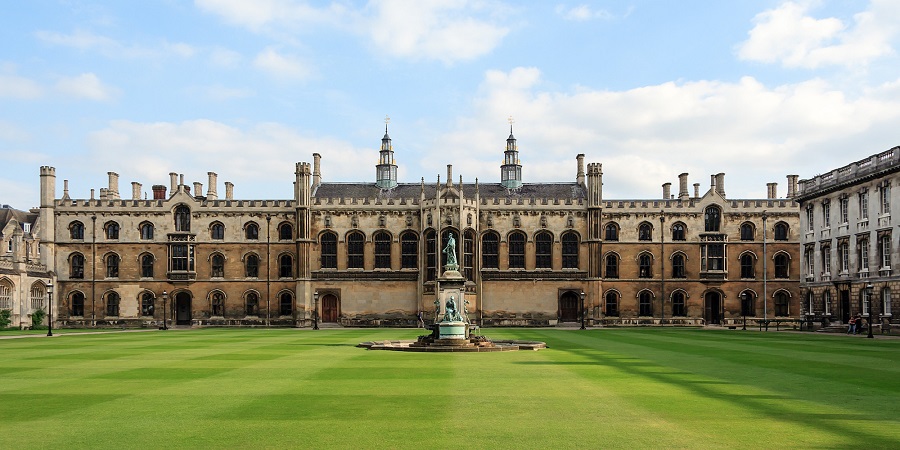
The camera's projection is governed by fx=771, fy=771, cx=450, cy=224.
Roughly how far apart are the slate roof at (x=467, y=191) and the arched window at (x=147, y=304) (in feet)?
47.8

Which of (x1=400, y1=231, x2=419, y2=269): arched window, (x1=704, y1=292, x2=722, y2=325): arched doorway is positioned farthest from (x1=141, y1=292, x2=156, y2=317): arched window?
(x1=704, y1=292, x2=722, y2=325): arched doorway

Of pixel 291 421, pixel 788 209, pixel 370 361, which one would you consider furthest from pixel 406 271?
pixel 291 421

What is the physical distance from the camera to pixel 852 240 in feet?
146

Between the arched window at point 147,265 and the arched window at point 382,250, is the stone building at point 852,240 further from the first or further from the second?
the arched window at point 147,265

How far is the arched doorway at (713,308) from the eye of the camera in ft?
193

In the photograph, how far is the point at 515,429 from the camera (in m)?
11.0

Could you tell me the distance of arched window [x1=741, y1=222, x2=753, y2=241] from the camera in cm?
5881

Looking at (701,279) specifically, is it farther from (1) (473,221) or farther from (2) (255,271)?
(2) (255,271)

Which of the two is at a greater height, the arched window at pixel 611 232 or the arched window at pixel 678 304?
the arched window at pixel 611 232

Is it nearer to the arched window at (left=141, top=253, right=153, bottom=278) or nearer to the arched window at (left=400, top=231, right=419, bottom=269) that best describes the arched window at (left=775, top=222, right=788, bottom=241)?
the arched window at (left=400, top=231, right=419, bottom=269)

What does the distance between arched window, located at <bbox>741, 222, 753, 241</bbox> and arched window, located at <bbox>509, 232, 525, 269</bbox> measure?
16836 millimetres

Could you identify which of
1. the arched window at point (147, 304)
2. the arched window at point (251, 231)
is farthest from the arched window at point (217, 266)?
the arched window at point (147, 304)

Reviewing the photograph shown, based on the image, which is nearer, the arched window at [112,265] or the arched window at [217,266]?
the arched window at [217,266]

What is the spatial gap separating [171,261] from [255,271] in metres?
6.40
